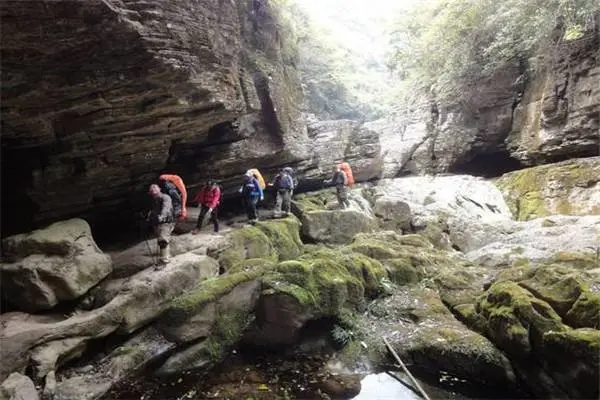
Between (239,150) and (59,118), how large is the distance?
23.0 feet

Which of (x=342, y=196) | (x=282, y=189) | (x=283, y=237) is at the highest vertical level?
(x=282, y=189)

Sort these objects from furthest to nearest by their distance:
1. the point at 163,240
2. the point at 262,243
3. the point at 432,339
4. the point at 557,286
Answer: the point at 262,243, the point at 163,240, the point at 432,339, the point at 557,286

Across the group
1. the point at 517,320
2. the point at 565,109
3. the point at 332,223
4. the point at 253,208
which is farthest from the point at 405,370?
the point at 565,109

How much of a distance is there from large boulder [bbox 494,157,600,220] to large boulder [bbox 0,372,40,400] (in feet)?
64.1

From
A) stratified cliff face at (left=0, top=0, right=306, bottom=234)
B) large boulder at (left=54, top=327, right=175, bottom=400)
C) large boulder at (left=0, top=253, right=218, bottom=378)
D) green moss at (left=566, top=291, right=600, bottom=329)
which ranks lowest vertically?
large boulder at (left=54, top=327, right=175, bottom=400)

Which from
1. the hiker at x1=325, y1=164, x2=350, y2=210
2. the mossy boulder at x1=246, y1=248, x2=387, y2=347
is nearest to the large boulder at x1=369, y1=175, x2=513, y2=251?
the hiker at x1=325, y1=164, x2=350, y2=210

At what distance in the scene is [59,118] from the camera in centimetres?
960

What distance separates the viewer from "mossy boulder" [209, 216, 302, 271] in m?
12.4

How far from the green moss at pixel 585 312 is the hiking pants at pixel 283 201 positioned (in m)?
10.6

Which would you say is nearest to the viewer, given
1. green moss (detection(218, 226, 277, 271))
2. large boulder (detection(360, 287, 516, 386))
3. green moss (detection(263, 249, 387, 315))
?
large boulder (detection(360, 287, 516, 386))

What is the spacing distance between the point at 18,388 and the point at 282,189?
1105 centimetres

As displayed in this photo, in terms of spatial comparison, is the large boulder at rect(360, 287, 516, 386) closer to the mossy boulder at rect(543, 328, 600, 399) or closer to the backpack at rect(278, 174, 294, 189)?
the mossy boulder at rect(543, 328, 600, 399)

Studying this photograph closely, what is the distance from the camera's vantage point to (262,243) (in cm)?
1399

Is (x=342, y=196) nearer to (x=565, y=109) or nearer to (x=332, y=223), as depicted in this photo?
(x=332, y=223)
